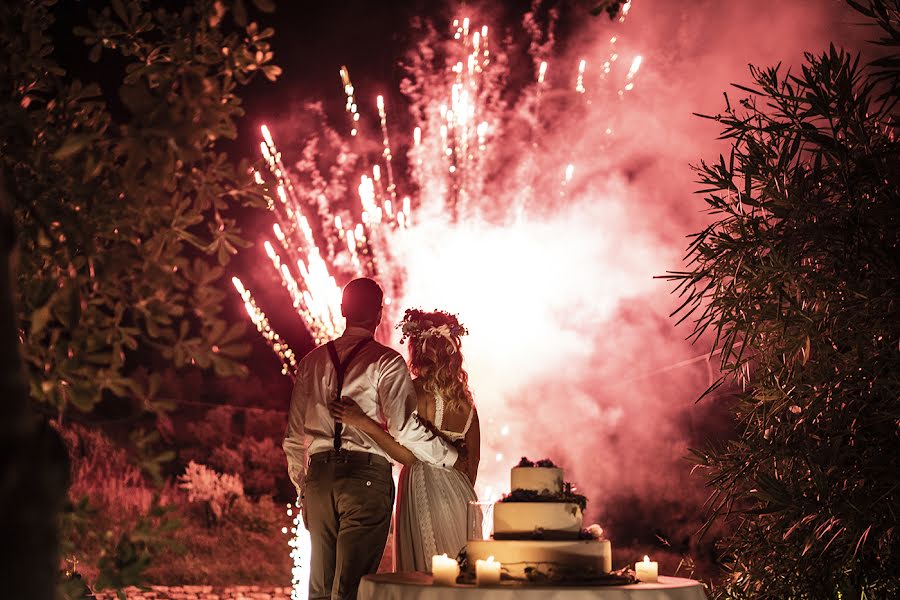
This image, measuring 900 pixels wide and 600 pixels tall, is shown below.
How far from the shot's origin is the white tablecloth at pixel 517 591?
3.22 metres

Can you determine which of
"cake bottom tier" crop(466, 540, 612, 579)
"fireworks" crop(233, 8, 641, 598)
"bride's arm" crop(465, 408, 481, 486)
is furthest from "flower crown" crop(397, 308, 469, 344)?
"fireworks" crop(233, 8, 641, 598)

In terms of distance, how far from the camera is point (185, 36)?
8.77 feet

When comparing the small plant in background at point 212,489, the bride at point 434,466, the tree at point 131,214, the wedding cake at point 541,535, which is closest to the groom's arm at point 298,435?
the bride at point 434,466

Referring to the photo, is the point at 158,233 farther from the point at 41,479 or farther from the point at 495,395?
the point at 495,395

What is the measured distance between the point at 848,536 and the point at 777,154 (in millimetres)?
2043

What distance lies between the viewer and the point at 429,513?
4.99m

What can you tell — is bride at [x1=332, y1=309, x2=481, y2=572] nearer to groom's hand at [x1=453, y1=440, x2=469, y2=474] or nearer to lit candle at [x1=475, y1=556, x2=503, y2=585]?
groom's hand at [x1=453, y1=440, x2=469, y2=474]

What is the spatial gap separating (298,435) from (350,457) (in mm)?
337

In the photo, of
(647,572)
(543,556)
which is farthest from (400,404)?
(647,572)

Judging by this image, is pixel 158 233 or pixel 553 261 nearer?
pixel 158 233

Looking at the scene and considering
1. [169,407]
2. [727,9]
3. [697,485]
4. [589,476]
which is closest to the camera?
[169,407]

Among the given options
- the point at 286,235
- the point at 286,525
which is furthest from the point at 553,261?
the point at 286,525

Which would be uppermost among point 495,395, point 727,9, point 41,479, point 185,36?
point 727,9

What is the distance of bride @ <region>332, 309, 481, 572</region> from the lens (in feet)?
16.4
